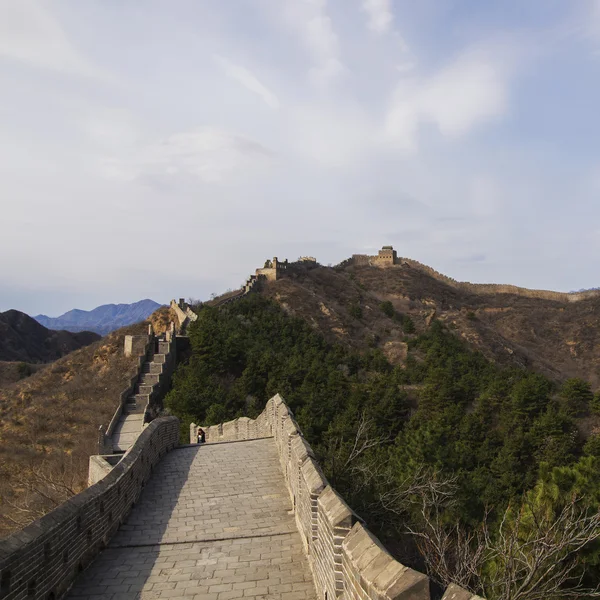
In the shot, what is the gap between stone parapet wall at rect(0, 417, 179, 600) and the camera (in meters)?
4.59

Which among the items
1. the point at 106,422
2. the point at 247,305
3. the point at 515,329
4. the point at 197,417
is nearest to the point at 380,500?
the point at 197,417

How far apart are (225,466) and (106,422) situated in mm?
16811

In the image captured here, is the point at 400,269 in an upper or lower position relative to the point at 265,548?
upper

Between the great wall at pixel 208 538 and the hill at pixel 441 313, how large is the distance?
37.1 m

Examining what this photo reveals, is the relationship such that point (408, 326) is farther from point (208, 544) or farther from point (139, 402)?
point (208, 544)

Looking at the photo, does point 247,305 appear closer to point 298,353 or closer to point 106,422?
A: point 298,353

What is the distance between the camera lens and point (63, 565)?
218 inches

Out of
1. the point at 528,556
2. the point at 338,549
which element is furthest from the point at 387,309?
the point at 338,549

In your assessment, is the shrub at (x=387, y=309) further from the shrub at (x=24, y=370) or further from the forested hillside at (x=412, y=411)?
the shrub at (x=24, y=370)

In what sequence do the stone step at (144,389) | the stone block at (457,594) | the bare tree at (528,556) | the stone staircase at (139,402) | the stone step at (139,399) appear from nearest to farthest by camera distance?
the stone block at (457,594) → the bare tree at (528,556) → the stone staircase at (139,402) → the stone step at (139,399) → the stone step at (144,389)

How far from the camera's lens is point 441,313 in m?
62.3

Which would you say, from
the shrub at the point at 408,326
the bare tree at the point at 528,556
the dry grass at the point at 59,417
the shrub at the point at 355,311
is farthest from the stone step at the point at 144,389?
the shrub at the point at 408,326

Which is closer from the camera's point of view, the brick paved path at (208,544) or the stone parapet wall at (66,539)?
the stone parapet wall at (66,539)

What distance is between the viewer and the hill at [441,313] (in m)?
51.0
